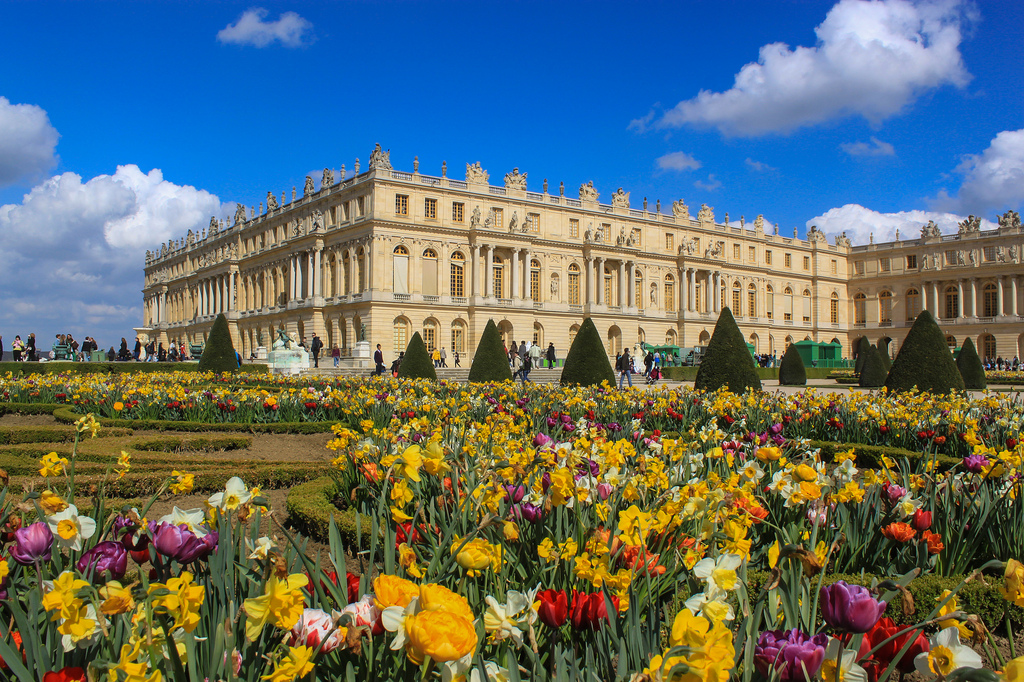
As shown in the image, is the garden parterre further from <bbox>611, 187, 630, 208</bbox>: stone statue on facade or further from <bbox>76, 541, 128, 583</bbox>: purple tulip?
<bbox>611, 187, 630, 208</bbox>: stone statue on facade

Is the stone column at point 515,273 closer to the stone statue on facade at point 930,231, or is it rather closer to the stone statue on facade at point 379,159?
the stone statue on facade at point 379,159

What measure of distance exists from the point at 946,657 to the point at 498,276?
4297cm

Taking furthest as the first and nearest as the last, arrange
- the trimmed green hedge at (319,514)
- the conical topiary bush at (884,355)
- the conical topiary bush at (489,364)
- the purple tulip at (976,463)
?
the conical topiary bush at (884,355) → the conical topiary bush at (489,364) → the trimmed green hedge at (319,514) → the purple tulip at (976,463)

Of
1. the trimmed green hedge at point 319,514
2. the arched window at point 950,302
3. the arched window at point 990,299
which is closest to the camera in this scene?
the trimmed green hedge at point 319,514

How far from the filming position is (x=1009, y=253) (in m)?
54.4

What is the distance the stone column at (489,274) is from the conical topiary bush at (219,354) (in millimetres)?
21766

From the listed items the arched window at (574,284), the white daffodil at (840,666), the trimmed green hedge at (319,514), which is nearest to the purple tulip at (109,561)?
the white daffodil at (840,666)

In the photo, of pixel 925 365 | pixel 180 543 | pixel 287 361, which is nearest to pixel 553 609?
pixel 180 543

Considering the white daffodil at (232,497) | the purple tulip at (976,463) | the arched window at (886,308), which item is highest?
the arched window at (886,308)

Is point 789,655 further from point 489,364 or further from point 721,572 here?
point 489,364

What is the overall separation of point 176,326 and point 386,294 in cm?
3641

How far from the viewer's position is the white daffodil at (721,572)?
1617mm

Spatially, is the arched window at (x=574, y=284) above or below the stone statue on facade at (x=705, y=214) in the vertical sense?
below

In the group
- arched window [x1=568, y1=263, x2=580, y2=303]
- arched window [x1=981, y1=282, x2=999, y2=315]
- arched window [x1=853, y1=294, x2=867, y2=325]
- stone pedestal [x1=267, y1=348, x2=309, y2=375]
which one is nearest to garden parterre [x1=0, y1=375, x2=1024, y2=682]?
stone pedestal [x1=267, y1=348, x2=309, y2=375]
